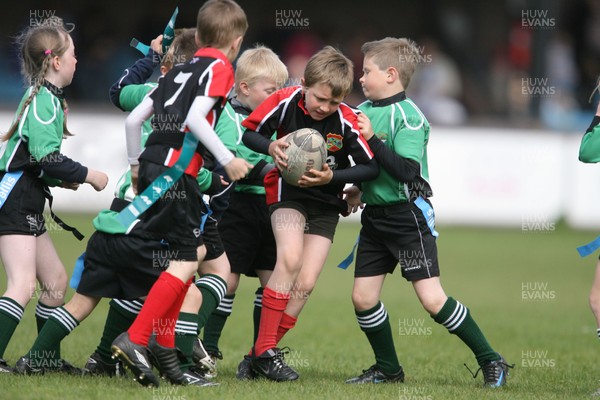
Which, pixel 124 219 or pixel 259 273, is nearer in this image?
pixel 124 219

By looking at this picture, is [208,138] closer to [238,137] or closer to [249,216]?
[238,137]

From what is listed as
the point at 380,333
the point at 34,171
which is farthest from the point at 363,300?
the point at 34,171

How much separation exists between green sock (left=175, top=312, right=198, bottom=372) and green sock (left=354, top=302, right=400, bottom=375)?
1.02m

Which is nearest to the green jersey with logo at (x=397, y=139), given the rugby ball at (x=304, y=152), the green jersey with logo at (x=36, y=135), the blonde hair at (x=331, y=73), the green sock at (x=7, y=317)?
the blonde hair at (x=331, y=73)

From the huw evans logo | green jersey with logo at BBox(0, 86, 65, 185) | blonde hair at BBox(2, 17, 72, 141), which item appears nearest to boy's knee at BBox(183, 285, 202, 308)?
green jersey with logo at BBox(0, 86, 65, 185)

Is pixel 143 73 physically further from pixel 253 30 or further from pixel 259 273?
pixel 253 30

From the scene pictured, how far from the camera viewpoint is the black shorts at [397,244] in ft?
19.0

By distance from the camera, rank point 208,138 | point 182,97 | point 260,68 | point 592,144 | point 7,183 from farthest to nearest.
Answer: point 260,68 → point 7,183 → point 592,144 → point 182,97 → point 208,138

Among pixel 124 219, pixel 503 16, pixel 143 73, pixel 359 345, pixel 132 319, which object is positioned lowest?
pixel 359 345

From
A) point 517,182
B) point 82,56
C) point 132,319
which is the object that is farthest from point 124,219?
point 82,56

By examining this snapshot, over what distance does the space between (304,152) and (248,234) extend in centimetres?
114

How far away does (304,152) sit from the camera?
5.46m

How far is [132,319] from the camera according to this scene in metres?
5.82

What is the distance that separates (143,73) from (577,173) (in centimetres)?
1028
